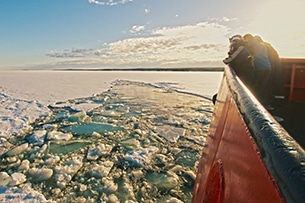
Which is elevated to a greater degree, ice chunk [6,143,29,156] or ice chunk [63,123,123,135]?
ice chunk [6,143,29,156]

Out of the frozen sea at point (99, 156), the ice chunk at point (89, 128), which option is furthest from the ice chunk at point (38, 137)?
the ice chunk at point (89, 128)

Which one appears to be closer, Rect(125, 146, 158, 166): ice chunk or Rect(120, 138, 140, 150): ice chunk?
Rect(125, 146, 158, 166): ice chunk

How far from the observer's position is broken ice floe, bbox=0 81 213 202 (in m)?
2.20

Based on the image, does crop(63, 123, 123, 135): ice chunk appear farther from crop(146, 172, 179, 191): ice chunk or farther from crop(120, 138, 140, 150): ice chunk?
crop(146, 172, 179, 191): ice chunk

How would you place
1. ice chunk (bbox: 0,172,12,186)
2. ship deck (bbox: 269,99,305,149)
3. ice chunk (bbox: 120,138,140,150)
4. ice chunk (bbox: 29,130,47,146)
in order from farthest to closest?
ice chunk (bbox: 29,130,47,146)
ice chunk (bbox: 120,138,140,150)
ice chunk (bbox: 0,172,12,186)
ship deck (bbox: 269,99,305,149)

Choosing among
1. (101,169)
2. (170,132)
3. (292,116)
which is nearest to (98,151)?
(101,169)

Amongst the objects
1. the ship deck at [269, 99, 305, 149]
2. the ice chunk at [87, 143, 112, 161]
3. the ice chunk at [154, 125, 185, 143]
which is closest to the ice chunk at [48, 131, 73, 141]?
the ice chunk at [87, 143, 112, 161]

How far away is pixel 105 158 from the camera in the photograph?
2895mm

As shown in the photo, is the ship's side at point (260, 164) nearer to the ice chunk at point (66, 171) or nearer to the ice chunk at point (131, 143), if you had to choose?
the ice chunk at point (66, 171)

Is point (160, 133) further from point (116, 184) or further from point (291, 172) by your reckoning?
point (291, 172)

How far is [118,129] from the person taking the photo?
163 inches

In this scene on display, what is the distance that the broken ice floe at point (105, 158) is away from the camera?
2.20 meters

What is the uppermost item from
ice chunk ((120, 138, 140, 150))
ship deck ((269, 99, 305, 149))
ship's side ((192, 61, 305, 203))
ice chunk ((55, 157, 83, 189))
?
ship's side ((192, 61, 305, 203))

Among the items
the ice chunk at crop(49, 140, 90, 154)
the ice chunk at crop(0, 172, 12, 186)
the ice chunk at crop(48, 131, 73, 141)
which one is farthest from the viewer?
the ice chunk at crop(48, 131, 73, 141)
